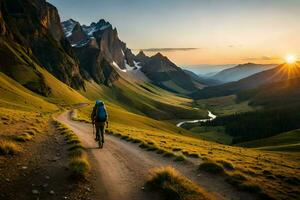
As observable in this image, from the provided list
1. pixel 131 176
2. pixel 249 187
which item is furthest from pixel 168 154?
pixel 249 187

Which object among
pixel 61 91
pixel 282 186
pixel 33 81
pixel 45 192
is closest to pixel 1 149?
pixel 45 192

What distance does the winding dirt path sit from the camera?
48.1ft

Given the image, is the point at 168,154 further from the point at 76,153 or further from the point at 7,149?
the point at 7,149

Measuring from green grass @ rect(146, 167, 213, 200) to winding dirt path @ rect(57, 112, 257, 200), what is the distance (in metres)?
0.58

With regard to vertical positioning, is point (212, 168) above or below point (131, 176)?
above

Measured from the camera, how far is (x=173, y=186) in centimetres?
1516

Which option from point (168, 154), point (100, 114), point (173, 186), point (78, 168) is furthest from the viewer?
point (168, 154)

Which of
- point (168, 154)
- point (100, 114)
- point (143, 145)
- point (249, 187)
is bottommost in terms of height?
point (143, 145)

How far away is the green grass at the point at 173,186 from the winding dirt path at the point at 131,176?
58cm

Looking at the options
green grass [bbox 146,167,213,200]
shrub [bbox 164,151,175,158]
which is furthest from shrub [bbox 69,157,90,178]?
shrub [bbox 164,151,175,158]

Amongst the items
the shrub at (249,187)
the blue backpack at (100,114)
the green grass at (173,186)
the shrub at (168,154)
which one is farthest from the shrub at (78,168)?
the shrub at (168,154)

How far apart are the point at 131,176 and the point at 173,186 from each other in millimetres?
3109

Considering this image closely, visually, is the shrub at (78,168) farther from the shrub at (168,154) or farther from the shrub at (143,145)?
the shrub at (143,145)

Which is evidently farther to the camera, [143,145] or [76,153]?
[143,145]
